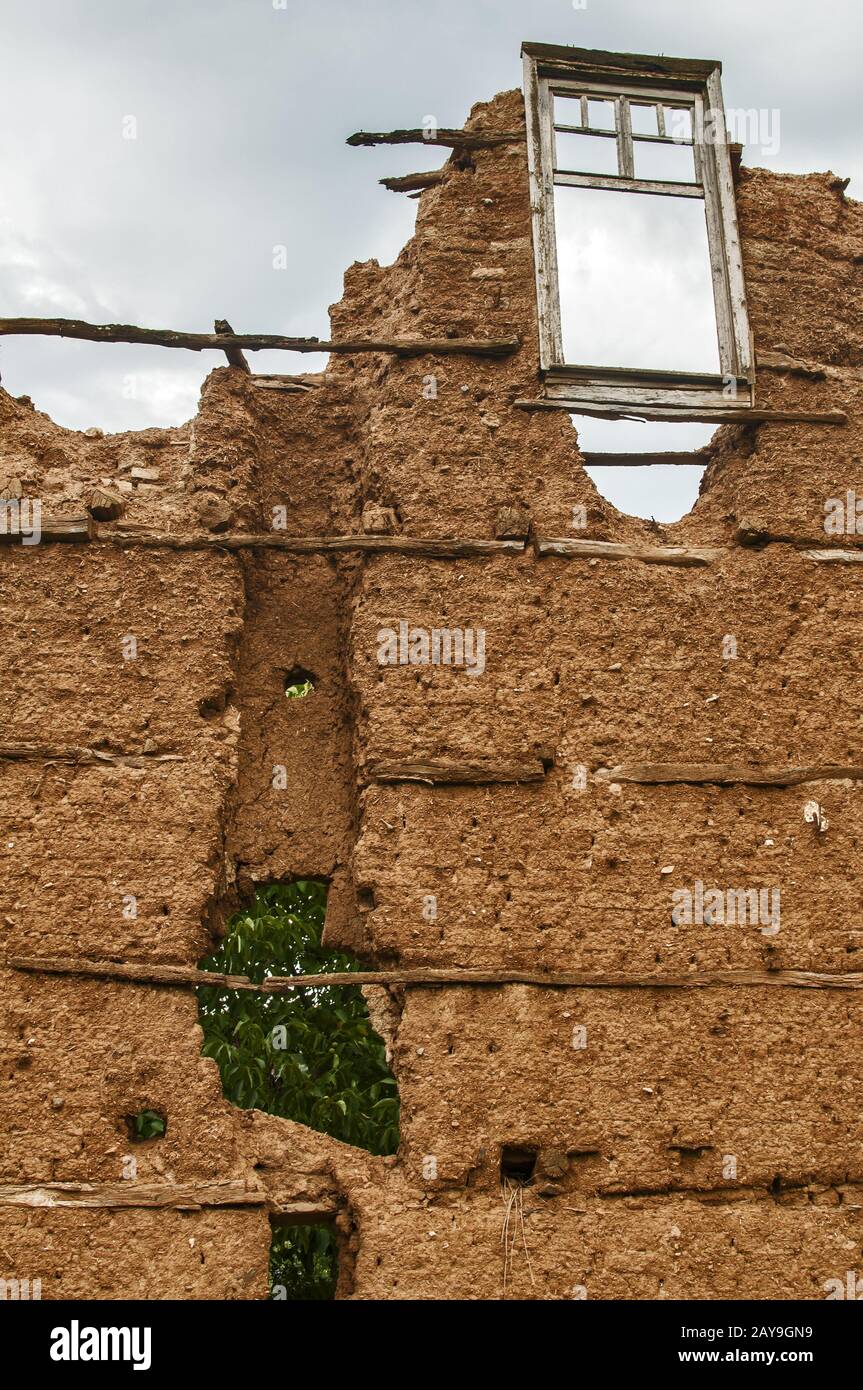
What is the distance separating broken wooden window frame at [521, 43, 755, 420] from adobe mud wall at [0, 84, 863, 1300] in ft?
0.42

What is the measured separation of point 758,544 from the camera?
21.5 feet

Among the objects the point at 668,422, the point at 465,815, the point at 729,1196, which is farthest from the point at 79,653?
the point at 729,1196

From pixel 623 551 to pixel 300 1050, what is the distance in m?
5.75

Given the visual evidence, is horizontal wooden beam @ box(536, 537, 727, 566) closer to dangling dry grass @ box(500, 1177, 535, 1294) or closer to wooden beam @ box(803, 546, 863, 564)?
wooden beam @ box(803, 546, 863, 564)

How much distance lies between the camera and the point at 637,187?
705 centimetres

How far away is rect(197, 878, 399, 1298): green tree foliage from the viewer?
9875mm

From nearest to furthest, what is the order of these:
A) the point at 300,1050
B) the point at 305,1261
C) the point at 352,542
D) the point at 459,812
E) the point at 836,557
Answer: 1. the point at 459,812
2. the point at 352,542
3. the point at 836,557
4. the point at 305,1261
5. the point at 300,1050

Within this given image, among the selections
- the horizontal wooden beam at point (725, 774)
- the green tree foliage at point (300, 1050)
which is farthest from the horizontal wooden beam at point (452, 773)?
the green tree foliage at point (300, 1050)

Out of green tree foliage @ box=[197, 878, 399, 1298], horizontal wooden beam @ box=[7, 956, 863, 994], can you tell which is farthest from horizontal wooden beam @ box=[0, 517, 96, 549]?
green tree foliage @ box=[197, 878, 399, 1298]

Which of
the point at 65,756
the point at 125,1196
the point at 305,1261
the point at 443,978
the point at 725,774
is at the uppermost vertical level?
the point at 65,756

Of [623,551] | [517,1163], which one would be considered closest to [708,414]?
[623,551]

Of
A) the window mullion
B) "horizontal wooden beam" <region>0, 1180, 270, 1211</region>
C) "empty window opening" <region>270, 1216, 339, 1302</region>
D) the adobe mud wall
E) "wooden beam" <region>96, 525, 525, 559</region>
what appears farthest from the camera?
"empty window opening" <region>270, 1216, 339, 1302</region>

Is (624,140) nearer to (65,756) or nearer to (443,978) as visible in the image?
(65,756)

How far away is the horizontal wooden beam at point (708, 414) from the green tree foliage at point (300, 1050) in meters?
4.18
